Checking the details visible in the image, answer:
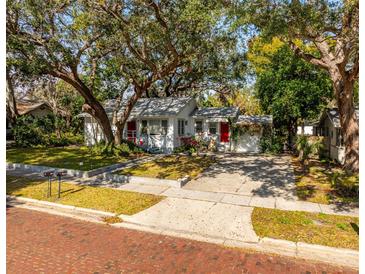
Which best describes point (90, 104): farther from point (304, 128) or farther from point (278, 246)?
point (304, 128)

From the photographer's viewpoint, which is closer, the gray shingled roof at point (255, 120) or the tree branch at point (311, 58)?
the tree branch at point (311, 58)


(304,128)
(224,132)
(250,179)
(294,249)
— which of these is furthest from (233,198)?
(304,128)

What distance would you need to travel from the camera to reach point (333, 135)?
18.5 meters

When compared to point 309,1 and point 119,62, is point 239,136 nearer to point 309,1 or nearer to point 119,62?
point 119,62

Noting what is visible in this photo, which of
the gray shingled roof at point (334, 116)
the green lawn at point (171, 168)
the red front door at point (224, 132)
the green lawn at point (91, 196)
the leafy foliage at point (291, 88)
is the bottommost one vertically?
the green lawn at point (91, 196)

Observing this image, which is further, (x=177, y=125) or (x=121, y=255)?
(x=177, y=125)

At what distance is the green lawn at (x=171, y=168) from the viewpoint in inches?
532

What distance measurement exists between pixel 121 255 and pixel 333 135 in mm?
A: 18045

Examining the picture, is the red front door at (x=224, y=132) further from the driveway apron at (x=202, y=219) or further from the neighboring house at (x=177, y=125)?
the driveway apron at (x=202, y=219)

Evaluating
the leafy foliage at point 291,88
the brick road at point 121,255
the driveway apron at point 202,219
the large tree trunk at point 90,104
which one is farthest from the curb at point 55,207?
the leafy foliage at point 291,88

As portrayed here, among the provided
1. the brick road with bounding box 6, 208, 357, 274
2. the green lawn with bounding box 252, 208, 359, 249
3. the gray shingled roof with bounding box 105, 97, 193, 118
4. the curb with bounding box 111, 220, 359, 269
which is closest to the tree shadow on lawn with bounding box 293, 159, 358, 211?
the green lawn with bounding box 252, 208, 359, 249

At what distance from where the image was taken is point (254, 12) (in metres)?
9.52

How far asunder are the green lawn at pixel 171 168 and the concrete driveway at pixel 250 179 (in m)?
0.77

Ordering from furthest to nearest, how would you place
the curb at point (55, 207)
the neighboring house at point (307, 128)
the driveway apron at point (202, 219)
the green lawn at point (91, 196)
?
the neighboring house at point (307, 128), the green lawn at point (91, 196), the curb at point (55, 207), the driveway apron at point (202, 219)
